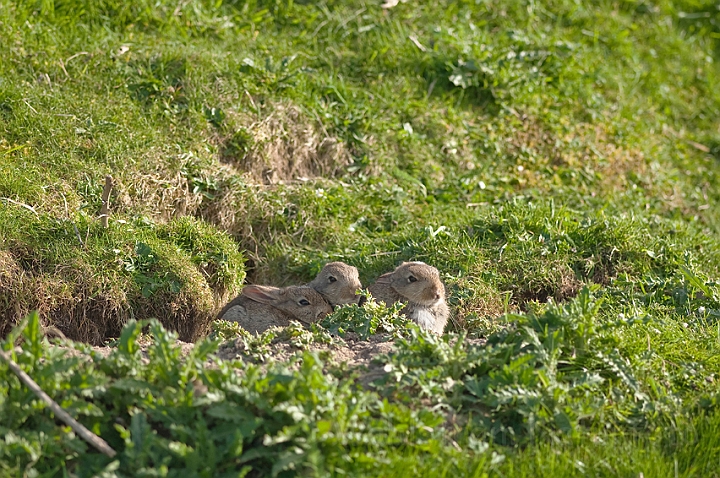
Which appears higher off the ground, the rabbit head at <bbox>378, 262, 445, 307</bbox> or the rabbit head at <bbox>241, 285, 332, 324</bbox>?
the rabbit head at <bbox>378, 262, 445, 307</bbox>

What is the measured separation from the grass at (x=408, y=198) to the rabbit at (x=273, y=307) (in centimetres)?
31

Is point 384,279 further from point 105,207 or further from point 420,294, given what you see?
point 105,207

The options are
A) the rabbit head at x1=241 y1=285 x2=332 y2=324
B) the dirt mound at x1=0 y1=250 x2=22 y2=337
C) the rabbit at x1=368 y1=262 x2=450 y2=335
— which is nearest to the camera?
the dirt mound at x1=0 y1=250 x2=22 y2=337

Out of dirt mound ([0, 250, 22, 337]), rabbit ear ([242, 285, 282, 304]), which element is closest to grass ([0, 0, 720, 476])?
dirt mound ([0, 250, 22, 337])

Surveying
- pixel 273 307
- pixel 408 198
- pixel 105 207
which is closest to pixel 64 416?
pixel 105 207

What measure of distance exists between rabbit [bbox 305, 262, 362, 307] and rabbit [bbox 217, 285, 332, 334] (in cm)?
8

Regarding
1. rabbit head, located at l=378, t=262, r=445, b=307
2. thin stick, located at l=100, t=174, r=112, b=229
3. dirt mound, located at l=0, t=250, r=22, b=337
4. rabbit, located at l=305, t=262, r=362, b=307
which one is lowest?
rabbit, located at l=305, t=262, r=362, b=307

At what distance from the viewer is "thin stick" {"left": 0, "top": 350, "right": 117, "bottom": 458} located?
172 inches

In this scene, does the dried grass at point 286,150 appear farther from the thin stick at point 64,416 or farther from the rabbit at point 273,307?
the thin stick at point 64,416

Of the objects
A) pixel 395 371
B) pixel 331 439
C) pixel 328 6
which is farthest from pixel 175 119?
pixel 331 439

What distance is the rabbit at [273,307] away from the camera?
7.10m

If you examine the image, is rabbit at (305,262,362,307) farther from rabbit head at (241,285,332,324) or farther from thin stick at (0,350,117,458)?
thin stick at (0,350,117,458)

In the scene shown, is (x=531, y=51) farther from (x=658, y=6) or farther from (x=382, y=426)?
(x=382, y=426)

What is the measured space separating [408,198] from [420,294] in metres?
1.92
